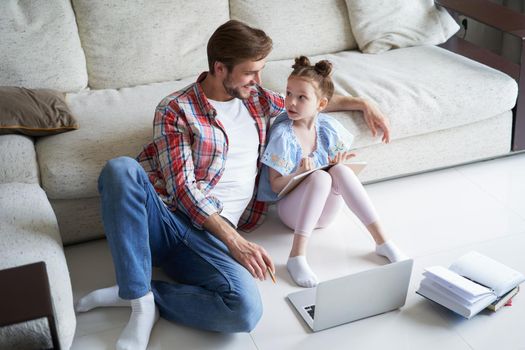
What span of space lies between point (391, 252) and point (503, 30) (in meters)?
1.19

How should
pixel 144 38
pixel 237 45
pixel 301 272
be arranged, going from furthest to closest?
pixel 144 38, pixel 301 272, pixel 237 45

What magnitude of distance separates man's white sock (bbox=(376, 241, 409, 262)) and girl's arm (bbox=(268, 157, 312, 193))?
15.0 inches

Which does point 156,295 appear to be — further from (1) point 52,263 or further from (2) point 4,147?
(2) point 4,147

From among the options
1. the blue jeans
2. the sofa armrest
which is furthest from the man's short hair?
the sofa armrest

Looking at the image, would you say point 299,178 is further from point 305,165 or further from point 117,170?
point 117,170

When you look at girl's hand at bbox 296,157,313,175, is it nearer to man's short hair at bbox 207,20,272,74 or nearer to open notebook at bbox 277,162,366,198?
open notebook at bbox 277,162,366,198

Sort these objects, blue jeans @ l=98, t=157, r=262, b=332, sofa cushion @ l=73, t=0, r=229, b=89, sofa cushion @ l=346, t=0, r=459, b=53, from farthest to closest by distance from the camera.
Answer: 1. sofa cushion @ l=346, t=0, r=459, b=53
2. sofa cushion @ l=73, t=0, r=229, b=89
3. blue jeans @ l=98, t=157, r=262, b=332

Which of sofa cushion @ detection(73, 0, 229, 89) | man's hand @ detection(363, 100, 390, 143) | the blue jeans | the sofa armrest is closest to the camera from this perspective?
the blue jeans

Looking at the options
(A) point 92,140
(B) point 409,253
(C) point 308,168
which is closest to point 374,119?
(C) point 308,168

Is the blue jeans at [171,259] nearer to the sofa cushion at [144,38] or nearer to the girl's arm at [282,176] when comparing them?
the girl's arm at [282,176]

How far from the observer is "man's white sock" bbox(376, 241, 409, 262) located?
2.42 metres

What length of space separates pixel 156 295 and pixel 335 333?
56 cm

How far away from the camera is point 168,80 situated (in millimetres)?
3049

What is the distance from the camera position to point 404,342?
2.10 meters
